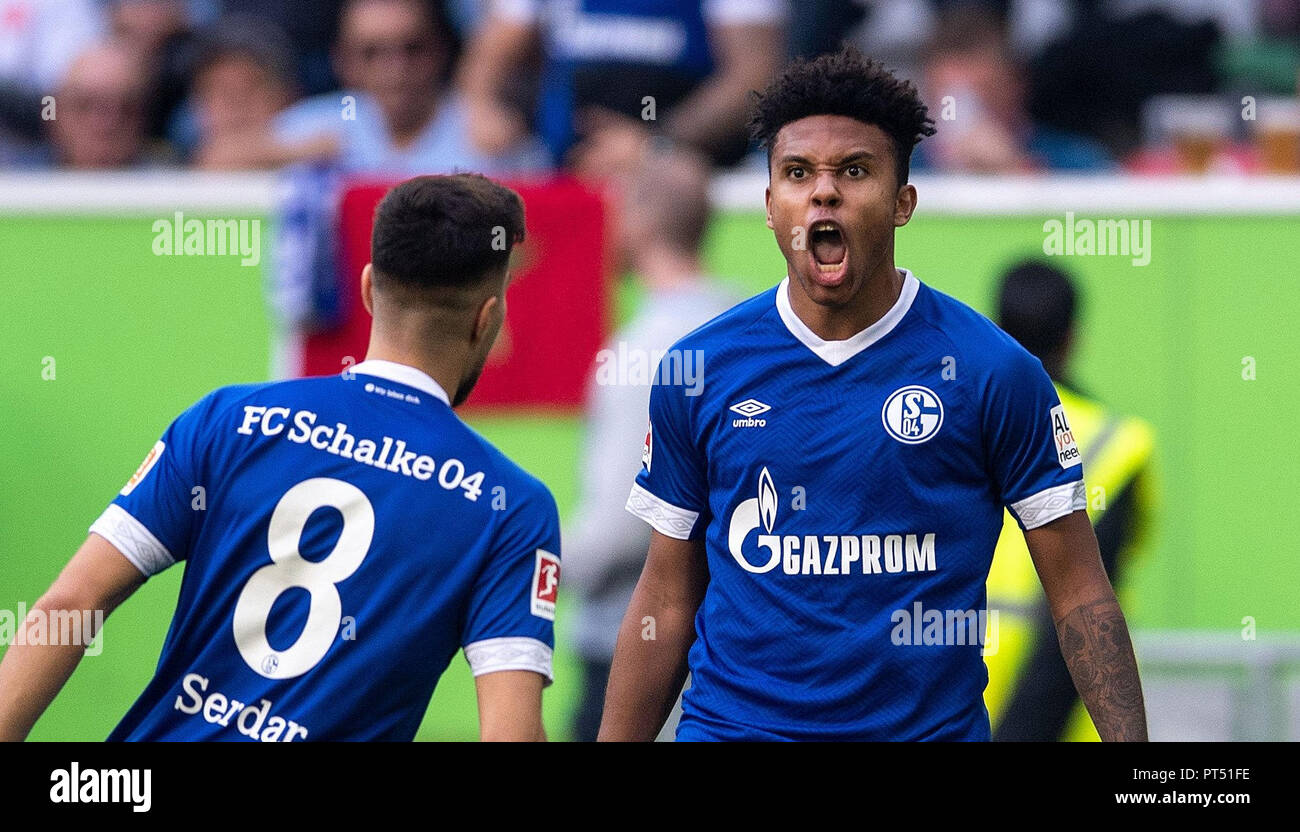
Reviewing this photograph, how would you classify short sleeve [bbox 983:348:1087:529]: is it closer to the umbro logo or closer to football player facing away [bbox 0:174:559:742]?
the umbro logo

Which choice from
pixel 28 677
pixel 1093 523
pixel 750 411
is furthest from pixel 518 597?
pixel 1093 523

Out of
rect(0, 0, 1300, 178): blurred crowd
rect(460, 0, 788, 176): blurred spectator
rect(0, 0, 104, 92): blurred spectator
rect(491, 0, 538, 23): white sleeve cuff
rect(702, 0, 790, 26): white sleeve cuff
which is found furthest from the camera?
rect(0, 0, 104, 92): blurred spectator

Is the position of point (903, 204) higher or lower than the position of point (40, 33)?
lower

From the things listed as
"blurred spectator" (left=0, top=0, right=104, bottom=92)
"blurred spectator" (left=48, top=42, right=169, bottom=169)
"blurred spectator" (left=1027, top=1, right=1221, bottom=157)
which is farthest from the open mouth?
"blurred spectator" (left=0, top=0, right=104, bottom=92)

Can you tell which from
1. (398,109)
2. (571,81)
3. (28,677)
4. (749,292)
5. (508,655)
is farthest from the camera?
(398,109)

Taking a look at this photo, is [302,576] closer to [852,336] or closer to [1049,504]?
[852,336]

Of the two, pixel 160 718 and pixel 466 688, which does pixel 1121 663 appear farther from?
pixel 466 688

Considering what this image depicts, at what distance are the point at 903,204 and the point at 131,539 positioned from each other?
64.6 inches

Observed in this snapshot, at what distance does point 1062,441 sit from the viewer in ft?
11.2

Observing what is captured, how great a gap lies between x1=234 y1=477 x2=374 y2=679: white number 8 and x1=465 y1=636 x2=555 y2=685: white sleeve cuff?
0.87 feet

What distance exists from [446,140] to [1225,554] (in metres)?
3.63

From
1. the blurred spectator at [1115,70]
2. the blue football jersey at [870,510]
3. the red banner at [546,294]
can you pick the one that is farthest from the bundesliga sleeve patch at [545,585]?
the blurred spectator at [1115,70]

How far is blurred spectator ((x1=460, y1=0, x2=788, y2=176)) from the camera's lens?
6754 millimetres
